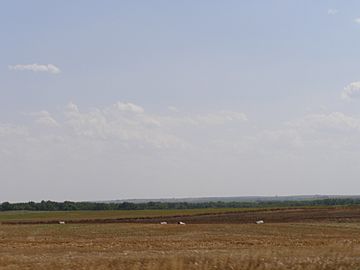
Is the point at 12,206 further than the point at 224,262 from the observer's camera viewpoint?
Yes

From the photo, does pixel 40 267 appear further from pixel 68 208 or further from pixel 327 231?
pixel 68 208

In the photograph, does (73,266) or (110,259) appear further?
(110,259)

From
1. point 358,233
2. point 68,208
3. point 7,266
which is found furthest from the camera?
point 68,208

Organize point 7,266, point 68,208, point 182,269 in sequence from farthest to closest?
point 68,208, point 7,266, point 182,269

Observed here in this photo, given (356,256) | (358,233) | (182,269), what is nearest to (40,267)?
(182,269)

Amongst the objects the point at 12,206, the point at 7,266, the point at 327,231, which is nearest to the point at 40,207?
the point at 12,206

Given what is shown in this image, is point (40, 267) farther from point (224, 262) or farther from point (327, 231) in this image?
point (327, 231)

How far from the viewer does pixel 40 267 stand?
66.5ft

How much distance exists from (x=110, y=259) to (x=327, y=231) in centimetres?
3017

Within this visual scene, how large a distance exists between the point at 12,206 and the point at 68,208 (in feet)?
49.7

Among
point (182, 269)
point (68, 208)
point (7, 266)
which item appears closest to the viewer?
point (182, 269)

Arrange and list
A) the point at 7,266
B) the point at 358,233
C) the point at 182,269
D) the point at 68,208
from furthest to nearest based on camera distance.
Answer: the point at 68,208
the point at 358,233
the point at 7,266
the point at 182,269

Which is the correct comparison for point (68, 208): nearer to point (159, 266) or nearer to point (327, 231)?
point (327, 231)

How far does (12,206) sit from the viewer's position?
18238 centimetres
